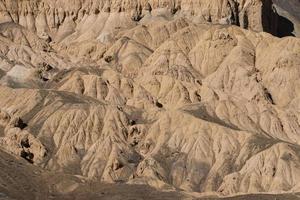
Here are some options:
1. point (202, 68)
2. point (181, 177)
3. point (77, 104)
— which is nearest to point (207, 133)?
point (181, 177)

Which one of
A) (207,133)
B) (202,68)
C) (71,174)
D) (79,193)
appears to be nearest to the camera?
(79,193)

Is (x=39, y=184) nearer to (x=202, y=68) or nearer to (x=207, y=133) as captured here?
(x=207, y=133)

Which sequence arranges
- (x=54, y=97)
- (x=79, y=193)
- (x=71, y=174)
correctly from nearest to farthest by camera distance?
1. (x=79, y=193)
2. (x=71, y=174)
3. (x=54, y=97)

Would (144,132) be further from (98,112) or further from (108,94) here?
(108,94)

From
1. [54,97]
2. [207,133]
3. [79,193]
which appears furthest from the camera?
[54,97]

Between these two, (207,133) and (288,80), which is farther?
(288,80)

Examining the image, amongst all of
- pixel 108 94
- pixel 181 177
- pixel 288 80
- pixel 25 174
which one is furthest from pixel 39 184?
pixel 288 80
